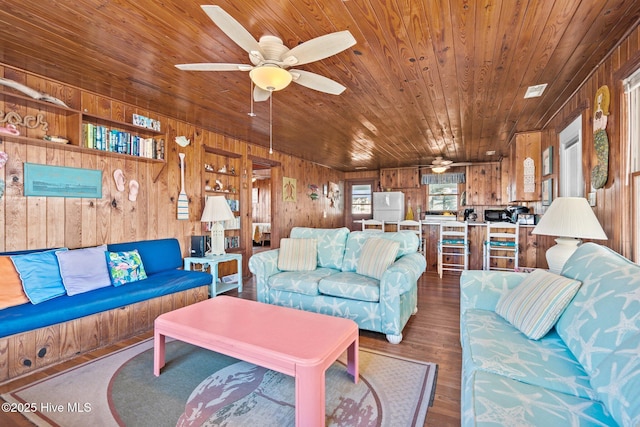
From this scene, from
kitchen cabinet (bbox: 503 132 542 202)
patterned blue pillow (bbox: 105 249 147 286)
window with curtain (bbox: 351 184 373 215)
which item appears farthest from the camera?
window with curtain (bbox: 351 184 373 215)

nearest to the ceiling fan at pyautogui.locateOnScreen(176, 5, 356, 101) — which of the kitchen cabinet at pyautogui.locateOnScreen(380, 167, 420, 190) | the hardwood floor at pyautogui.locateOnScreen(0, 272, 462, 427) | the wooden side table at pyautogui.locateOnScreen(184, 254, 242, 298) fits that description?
the hardwood floor at pyautogui.locateOnScreen(0, 272, 462, 427)

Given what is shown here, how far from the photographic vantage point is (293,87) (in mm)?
2707

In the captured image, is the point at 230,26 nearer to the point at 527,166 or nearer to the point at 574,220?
the point at 574,220

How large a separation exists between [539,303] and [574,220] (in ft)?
3.15

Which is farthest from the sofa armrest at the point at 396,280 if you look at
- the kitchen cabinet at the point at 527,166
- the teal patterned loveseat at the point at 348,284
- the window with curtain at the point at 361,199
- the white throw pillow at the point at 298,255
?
the window with curtain at the point at 361,199

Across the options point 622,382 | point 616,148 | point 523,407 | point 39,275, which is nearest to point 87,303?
point 39,275

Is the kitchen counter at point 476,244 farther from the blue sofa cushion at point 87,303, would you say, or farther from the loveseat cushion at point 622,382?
the blue sofa cushion at point 87,303

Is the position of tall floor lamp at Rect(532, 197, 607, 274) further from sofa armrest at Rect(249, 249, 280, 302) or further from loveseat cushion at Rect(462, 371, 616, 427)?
sofa armrest at Rect(249, 249, 280, 302)

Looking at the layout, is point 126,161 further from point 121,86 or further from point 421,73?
point 421,73

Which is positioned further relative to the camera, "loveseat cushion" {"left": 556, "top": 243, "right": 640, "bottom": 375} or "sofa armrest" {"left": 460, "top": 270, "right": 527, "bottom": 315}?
"sofa armrest" {"left": 460, "top": 270, "right": 527, "bottom": 315}

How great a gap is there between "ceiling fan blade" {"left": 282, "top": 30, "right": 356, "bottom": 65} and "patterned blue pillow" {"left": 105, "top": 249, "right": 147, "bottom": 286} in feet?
8.06

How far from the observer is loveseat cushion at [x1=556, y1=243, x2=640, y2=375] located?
43.7 inches

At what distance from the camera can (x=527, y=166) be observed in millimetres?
4184

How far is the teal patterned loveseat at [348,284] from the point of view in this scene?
257 cm
